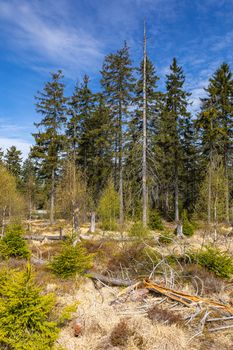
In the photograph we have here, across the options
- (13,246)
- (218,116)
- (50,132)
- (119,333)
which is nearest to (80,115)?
(50,132)

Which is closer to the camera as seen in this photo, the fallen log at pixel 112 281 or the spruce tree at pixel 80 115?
the fallen log at pixel 112 281

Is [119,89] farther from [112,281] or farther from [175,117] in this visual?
[112,281]

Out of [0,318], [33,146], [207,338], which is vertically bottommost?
[207,338]

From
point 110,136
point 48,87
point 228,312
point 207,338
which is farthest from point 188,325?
point 48,87

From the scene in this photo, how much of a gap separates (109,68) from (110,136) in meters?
6.59

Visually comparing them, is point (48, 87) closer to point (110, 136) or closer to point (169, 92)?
point (110, 136)

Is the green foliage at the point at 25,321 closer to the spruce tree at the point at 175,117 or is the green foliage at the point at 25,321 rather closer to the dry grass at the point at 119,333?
the dry grass at the point at 119,333

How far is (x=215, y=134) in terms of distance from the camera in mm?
23844

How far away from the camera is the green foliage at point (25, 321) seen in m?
4.36

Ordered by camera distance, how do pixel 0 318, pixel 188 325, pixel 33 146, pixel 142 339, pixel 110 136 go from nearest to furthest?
pixel 0 318 → pixel 142 339 → pixel 188 325 → pixel 110 136 → pixel 33 146

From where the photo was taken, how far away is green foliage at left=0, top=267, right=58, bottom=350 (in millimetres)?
4359

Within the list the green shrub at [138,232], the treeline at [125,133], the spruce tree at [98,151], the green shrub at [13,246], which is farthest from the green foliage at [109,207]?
the green shrub at [13,246]

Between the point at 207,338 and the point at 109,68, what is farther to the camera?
the point at 109,68

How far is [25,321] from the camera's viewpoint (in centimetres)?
448
